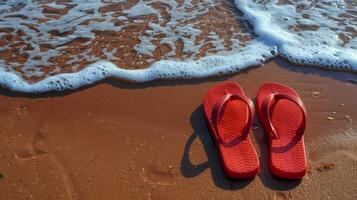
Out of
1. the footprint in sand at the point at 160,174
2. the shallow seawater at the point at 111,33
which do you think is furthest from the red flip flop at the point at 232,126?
the shallow seawater at the point at 111,33

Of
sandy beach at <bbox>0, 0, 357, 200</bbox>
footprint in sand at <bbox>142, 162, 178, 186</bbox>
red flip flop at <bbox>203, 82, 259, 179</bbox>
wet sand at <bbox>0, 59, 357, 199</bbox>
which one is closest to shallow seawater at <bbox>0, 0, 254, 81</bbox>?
sandy beach at <bbox>0, 0, 357, 200</bbox>

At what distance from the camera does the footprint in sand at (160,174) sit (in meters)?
1.90

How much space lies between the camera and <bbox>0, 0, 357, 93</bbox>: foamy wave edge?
2543 millimetres

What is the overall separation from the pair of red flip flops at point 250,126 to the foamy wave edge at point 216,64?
29 cm

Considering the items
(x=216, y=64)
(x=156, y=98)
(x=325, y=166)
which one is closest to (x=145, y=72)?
(x=156, y=98)

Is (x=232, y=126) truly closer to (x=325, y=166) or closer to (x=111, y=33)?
(x=325, y=166)

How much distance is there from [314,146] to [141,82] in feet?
3.59

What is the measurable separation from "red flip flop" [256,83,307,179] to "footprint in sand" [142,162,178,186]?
49cm

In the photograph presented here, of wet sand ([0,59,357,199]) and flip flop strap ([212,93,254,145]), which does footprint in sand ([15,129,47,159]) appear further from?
flip flop strap ([212,93,254,145])

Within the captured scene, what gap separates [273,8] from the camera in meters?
3.47

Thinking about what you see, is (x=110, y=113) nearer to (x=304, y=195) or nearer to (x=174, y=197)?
(x=174, y=197)

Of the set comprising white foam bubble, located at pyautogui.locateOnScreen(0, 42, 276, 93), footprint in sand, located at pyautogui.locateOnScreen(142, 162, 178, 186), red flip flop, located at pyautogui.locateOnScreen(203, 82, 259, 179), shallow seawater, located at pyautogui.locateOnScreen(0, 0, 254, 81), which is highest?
shallow seawater, located at pyautogui.locateOnScreen(0, 0, 254, 81)

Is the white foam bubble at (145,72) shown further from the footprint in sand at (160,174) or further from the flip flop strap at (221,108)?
the footprint in sand at (160,174)

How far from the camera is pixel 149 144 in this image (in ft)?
6.87
